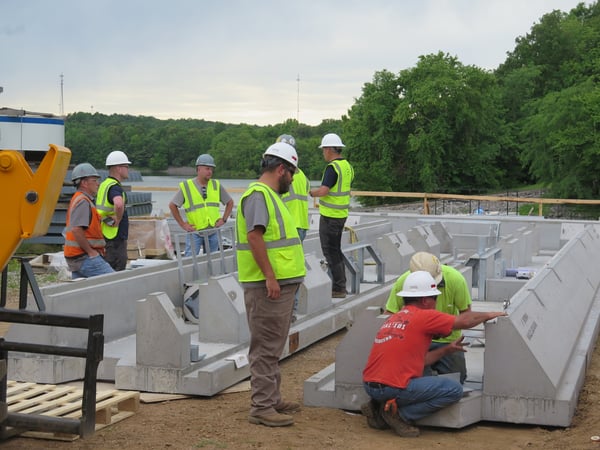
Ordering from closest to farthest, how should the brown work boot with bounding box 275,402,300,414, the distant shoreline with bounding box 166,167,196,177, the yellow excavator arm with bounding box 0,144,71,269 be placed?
the yellow excavator arm with bounding box 0,144,71,269, the brown work boot with bounding box 275,402,300,414, the distant shoreline with bounding box 166,167,196,177

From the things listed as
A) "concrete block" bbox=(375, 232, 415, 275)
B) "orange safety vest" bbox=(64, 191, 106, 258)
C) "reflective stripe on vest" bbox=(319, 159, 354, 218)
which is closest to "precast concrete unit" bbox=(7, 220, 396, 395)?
→ "orange safety vest" bbox=(64, 191, 106, 258)

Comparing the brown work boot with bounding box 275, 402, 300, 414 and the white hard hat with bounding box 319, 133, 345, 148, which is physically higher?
the white hard hat with bounding box 319, 133, 345, 148

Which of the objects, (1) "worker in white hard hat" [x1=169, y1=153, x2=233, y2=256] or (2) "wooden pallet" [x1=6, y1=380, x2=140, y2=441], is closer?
(2) "wooden pallet" [x1=6, y1=380, x2=140, y2=441]

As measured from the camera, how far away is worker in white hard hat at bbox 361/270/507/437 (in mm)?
6383

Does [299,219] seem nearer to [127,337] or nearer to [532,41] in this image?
[127,337]

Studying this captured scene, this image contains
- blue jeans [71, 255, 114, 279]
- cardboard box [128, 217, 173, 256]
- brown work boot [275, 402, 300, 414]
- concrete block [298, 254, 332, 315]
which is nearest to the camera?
brown work boot [275, 402, 300, 414]

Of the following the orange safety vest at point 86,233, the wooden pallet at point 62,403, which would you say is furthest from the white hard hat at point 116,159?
the wooden pallet at point 62,403

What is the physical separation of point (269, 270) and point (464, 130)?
66728 millimetres

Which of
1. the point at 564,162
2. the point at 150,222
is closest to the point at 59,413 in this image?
the point at 150,222

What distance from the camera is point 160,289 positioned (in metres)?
9.82

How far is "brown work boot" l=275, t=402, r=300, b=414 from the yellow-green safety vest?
340 cm

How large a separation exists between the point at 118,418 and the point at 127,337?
2.44 meters

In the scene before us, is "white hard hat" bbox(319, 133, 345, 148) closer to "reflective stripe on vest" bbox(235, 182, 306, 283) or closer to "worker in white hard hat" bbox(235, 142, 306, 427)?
"worker in white hard hat" bbox(235, 142, 306, 427)

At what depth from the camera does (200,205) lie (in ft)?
38.0
